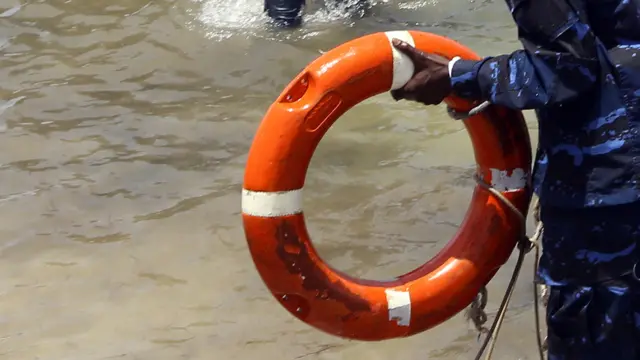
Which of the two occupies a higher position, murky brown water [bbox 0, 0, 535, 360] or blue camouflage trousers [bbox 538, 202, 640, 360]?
blue camouflage trousers [bbox 538, 202, 640, 360]

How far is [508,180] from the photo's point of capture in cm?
194

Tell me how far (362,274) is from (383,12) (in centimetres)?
365

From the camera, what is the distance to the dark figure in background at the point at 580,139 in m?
1.54

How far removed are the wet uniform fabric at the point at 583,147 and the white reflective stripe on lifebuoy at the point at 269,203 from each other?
1.46 feet

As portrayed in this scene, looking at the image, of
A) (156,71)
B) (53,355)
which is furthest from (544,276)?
(156,71)

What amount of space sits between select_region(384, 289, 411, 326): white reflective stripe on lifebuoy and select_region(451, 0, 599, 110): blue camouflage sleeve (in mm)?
570

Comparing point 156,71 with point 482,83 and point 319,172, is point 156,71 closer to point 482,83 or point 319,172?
point 319,172

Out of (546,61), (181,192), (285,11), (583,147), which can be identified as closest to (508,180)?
(583,147)

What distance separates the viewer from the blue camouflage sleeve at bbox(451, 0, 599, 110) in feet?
4.97

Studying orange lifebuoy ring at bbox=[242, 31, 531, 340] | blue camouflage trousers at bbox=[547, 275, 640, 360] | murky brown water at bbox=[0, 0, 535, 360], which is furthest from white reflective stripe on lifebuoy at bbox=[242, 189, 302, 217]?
murky brown water at bbox=[0, 0, 535, 360]

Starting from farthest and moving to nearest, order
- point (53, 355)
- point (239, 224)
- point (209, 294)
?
point (239, 224) → point (209, 294) → point (53, 355)

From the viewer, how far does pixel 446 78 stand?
1.70 m

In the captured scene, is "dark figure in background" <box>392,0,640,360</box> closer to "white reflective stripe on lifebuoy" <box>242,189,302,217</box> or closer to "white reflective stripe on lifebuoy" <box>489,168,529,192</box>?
"white reflective stripe on lifebuoy" <box>489,168,529,192</box>

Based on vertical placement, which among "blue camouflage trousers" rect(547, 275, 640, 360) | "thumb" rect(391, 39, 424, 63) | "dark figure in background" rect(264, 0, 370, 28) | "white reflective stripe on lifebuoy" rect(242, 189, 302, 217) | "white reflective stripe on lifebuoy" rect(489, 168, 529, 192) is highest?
"thumb" rect(391, 39, 424, 63)
